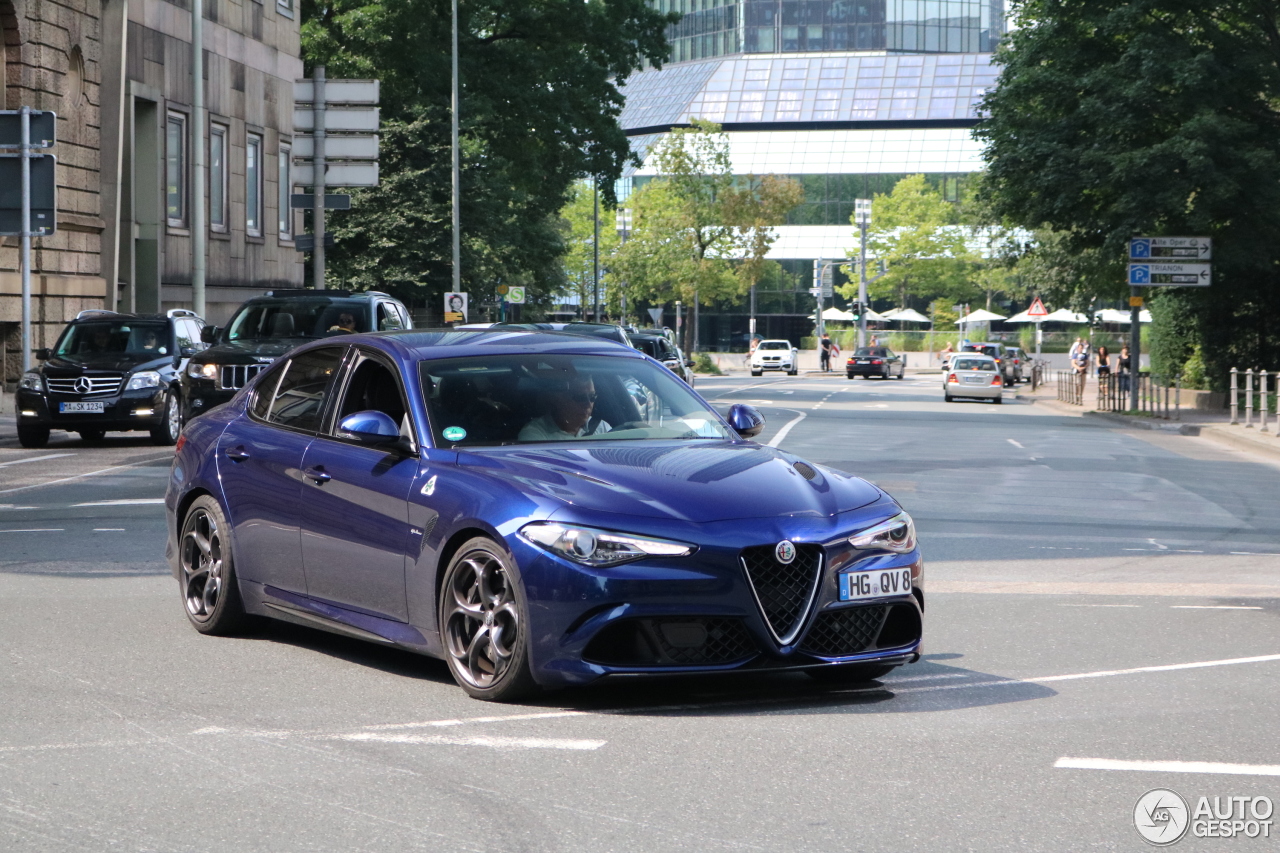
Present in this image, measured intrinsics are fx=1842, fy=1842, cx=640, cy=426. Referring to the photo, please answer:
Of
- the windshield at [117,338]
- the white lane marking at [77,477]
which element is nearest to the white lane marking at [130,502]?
the white lane marking at [77,477]

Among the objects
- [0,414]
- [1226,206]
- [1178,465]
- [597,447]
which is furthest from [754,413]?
[1226,206]

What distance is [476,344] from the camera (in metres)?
8.13

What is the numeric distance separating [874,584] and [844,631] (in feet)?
0.69

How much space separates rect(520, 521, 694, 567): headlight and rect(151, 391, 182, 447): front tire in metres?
17.4

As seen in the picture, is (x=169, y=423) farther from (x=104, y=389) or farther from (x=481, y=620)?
(x=481, y=620)

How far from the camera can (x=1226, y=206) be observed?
37.4 metres

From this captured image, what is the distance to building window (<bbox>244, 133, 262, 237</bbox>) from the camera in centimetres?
4312

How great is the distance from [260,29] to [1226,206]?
2242 cm

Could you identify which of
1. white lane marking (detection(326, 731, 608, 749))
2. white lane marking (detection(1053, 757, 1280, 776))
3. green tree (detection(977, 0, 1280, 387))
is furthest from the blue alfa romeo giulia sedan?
green tree (detection(977, 0, 1280, 387))

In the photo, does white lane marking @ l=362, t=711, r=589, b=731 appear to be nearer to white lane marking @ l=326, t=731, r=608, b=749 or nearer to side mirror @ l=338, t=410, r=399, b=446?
white lane marking @ l=326, t=731, r=608, b=749

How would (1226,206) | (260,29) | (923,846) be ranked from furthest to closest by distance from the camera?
(260,29) < (1226,206) < (923,846)

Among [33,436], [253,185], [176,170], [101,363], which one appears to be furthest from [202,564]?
[253,185]

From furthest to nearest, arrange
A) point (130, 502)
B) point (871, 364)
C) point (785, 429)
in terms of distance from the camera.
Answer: point (871, 364) < point (785, 429) < point (130, 502)

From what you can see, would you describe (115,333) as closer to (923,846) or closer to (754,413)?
(754,413)
